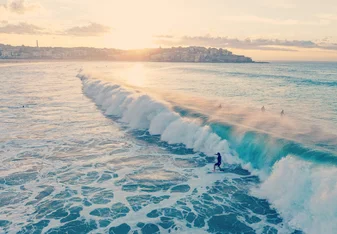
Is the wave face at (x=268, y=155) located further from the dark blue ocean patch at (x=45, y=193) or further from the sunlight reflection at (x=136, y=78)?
the sunlight reflection at (x=136, y=78)

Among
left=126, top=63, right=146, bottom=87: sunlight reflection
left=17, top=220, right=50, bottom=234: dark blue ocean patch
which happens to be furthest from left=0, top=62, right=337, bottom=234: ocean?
left=126, top=63, right=146, bottom=87: sunlight reflection

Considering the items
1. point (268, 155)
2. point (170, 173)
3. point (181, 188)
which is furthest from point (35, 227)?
point (268, 155)

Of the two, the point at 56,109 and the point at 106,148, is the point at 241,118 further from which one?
the point at 56,109

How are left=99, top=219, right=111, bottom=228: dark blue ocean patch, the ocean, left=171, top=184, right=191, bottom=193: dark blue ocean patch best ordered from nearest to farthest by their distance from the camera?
left=99, top=219, right=111, bottom=228: dark blue ocean patch, the ocean, left=171, top=184, right=191, bottom=193: dark blue ocean patch

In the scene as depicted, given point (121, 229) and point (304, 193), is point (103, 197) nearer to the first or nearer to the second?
point (121, 229)

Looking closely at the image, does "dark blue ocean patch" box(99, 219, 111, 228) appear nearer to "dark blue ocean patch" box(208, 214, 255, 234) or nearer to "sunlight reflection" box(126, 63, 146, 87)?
"dark blue ocean patch" box(208, 214, 255, 234)

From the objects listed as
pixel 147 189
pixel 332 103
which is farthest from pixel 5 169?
pixel 332 103

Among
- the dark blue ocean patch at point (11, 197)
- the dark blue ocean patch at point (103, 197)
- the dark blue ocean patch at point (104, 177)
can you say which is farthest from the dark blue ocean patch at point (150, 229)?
the dark blue ocean patch at point (11, 197)
